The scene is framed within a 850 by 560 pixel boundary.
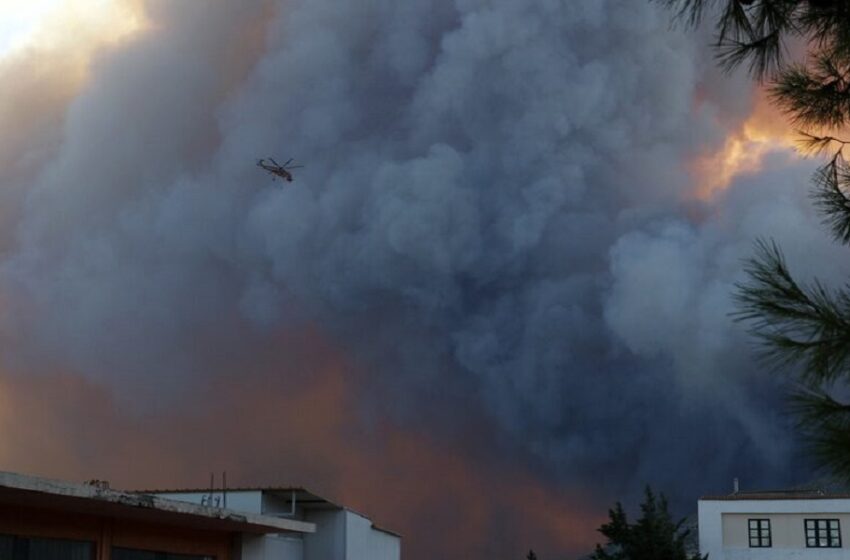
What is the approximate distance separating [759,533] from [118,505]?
1684 inches

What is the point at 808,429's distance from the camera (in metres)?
7.76

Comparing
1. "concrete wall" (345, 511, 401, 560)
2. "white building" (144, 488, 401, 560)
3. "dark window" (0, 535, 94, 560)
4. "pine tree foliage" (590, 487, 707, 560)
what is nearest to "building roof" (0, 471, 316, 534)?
"dark window" (0, 535, 94, 560)

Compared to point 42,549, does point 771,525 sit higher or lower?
higher

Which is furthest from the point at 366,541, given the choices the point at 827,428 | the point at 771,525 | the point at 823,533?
the point at 823,533

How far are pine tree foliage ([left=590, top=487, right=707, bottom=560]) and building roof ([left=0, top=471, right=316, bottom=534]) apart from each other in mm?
32912

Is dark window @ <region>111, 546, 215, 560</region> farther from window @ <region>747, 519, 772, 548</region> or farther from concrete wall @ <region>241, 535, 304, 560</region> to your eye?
window @ <region>747, 519, 772, 548</region>

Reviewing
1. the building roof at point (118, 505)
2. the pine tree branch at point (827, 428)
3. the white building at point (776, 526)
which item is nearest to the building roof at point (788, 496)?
the white building at point (776, 526)

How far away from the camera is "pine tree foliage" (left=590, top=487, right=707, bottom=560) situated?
179ft

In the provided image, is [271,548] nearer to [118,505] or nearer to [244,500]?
[244,500]

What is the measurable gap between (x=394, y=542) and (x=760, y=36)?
90.6 ft

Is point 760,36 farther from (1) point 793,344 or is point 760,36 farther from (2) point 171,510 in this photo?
(2) point 171,510

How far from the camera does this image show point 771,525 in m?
55.6

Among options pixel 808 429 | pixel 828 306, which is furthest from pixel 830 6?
pixel 808 429

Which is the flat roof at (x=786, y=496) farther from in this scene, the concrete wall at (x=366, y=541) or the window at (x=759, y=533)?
the concrete wall at (x=366, y=541)
